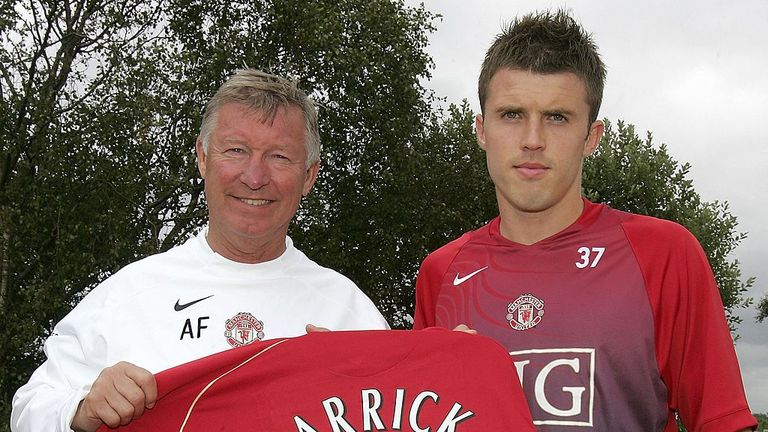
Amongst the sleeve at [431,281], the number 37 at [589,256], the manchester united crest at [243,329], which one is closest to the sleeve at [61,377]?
the manchester united crest at [243,329]

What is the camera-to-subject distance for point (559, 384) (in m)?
3.92

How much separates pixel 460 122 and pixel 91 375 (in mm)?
20155

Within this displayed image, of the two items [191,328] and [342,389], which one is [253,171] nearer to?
[191,328]

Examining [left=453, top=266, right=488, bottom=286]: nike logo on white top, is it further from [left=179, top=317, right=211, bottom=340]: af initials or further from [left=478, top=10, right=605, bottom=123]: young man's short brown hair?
[left=179, top=317, right=211, bottom=340]: af initials

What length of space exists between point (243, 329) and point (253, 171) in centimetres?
79

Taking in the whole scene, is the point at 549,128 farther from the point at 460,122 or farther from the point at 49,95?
the point at 460,122

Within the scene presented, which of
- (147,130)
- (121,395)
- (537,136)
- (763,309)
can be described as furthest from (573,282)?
(763,309)

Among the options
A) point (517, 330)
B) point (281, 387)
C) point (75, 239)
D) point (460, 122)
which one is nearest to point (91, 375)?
point (281, 387)

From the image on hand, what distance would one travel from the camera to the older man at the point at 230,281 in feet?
13.6

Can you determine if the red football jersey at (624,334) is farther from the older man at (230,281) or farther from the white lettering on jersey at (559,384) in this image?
the older man at (230,281)

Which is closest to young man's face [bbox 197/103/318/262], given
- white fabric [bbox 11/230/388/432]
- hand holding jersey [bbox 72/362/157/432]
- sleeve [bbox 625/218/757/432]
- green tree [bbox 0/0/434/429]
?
white fabric [bbox 11/230/388/432]

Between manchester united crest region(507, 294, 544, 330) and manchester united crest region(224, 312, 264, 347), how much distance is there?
125 centimetres

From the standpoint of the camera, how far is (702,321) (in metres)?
3.85

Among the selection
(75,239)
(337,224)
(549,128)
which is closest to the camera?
(549,128)
